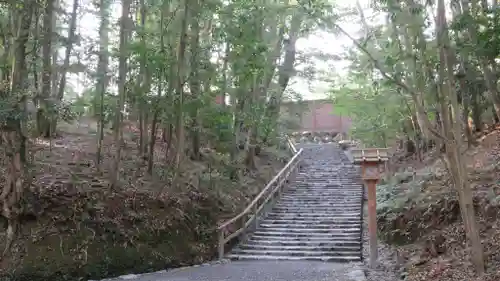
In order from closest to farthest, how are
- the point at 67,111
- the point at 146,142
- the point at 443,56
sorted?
the point at 443,56, the point at 67,111, the point at 146,142

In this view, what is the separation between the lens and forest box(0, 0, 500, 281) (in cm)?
809

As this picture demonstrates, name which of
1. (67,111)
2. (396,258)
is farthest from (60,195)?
(396,258)

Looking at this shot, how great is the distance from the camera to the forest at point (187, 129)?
8.09 metres

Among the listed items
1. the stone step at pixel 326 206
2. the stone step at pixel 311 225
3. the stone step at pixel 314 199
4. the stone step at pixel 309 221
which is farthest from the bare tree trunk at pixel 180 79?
the stone step at pixel 314 199

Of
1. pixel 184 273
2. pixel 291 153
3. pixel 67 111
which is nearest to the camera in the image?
pixel 67 111

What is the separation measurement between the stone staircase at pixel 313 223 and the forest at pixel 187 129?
37.8 inches

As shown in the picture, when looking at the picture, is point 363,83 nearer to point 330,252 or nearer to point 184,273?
point 330,252

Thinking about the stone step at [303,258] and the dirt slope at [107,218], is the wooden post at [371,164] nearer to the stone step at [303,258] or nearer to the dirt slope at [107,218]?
the stone step at [303,258]

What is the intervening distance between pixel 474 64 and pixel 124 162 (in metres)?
9.93

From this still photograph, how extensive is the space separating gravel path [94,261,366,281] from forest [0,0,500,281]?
0.54 metres

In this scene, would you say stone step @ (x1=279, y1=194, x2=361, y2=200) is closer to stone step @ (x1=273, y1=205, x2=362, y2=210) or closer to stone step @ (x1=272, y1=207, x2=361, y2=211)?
stone step @ (x1=273, y1=205, x2=362, y2=210)

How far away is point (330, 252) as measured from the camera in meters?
11.6

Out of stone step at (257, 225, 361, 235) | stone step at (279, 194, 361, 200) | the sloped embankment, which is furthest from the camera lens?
stone step at (279, 194, 361, 200)

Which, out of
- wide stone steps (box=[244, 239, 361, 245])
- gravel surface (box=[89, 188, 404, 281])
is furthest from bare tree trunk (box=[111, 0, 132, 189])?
wide stone steps (box=[244, 239, 361, 245])
